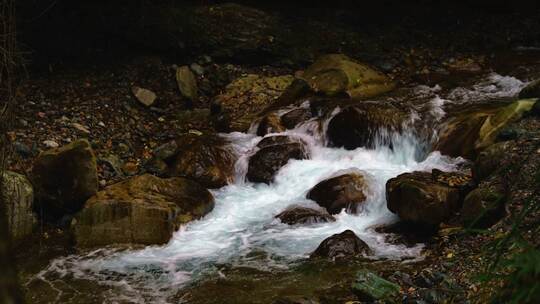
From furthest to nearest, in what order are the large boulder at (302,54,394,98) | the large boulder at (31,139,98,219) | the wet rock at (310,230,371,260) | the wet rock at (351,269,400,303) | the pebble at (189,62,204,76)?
the pebble at (189,62,204,76) < the large boulder at (302,54,394,98) < the large boulder at (31,139,98,219) < the wet rock at (310,230,371,260) < the wet rock at (351,269,400,303)

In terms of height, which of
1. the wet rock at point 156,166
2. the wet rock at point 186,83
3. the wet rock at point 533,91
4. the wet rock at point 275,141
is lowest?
the wet rock at point 156,166

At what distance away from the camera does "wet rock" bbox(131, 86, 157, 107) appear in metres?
9.04

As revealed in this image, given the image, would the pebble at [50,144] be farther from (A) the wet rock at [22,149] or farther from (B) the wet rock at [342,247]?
(B) the wet rock at [342,247]

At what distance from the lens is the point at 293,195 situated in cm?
709

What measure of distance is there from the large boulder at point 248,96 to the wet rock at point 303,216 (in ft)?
8.21

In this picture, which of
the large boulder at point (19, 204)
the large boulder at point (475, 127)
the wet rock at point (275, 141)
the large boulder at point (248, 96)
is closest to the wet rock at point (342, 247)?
the large boulder at point (475, 127)

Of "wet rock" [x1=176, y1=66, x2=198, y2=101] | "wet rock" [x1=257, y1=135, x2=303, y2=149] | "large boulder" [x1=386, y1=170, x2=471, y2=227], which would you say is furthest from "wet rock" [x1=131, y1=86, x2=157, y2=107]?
"large boulder" [x1=386, y1=170, x2=471, y2=227]

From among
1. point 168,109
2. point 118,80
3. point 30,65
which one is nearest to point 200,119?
point 168,109

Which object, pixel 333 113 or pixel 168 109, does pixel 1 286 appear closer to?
pixel 333 113

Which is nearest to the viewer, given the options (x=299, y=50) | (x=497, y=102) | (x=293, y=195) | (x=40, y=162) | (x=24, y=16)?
(x=40, y=162)

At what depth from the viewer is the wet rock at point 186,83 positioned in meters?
9.48

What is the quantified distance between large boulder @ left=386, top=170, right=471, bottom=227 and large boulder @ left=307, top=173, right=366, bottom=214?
19.4 inches

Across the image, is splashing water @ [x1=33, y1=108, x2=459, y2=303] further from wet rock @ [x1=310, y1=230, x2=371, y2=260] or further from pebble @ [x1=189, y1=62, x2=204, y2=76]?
pebble @ [x1=189, y1=62, x2=204, y2=76]

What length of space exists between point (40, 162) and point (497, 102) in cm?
629
